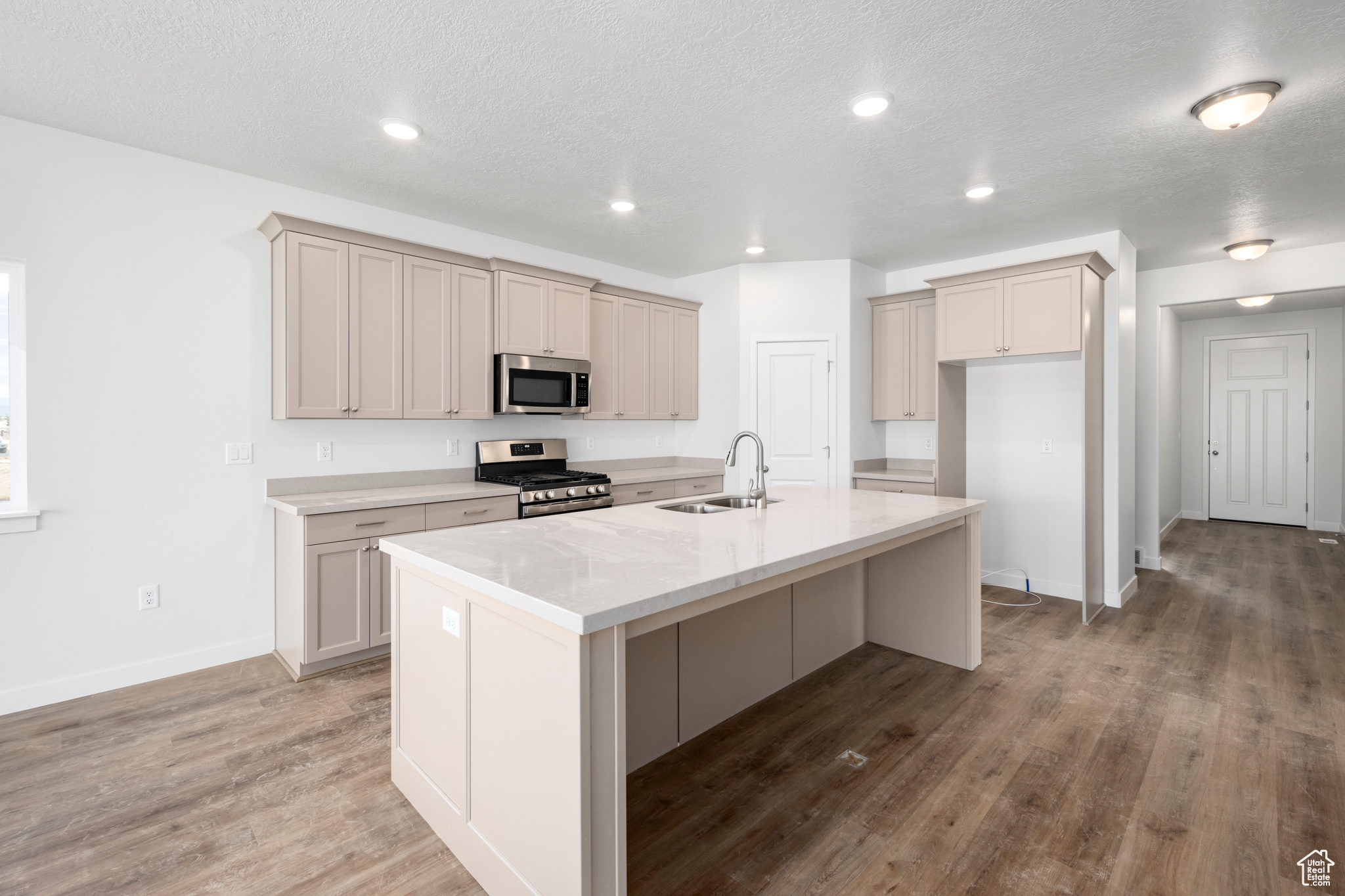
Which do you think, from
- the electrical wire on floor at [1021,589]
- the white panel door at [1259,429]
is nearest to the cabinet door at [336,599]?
the electrical wire on floor at [1021,589]

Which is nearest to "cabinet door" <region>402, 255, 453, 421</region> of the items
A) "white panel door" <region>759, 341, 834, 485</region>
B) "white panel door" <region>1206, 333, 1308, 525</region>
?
"white panel door" <region>759, 341, 834, 485</region>

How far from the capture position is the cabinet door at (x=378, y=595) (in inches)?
127

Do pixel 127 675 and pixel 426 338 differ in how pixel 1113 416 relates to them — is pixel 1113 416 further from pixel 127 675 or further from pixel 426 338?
pixel 127 675

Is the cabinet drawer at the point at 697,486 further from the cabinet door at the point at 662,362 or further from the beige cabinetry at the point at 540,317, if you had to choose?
the beige cabinetry at the point at 540,317

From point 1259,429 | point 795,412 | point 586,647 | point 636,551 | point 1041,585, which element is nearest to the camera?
point 586,647

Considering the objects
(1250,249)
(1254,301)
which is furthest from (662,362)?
(1254,301)

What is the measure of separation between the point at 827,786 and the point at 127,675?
10.7ft

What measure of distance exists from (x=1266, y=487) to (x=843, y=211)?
22.8 ft

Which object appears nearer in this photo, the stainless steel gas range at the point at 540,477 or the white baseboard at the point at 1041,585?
the stainless steel gas range at the point at 540,477

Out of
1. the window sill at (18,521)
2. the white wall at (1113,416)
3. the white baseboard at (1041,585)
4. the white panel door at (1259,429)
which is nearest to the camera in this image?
the window sill at (18,521)

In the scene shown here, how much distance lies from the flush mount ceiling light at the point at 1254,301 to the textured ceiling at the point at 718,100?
1.03 m

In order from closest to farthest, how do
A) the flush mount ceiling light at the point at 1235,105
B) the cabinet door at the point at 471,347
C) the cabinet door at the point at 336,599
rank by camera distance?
the flush mount ceiling light at the point at 1235,105
the cabinet door at the point at 336,599
the cabinet door at the point at 471,347

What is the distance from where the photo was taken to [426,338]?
3766 mm

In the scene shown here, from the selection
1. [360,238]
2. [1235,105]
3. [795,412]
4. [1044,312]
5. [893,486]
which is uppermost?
[1235,105]
